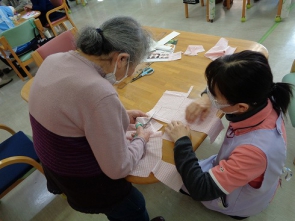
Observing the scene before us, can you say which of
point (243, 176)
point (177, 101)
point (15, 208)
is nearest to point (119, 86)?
point (177, 101)

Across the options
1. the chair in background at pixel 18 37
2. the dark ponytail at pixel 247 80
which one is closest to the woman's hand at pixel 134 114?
the dark ponytail at pixel 247 80

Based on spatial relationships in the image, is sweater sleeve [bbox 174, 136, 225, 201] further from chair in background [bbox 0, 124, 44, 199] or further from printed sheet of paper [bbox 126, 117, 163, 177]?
chair in background [bbox 0, 124, 44, 199]

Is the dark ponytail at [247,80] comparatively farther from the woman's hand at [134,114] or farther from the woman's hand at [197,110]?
the woman's hand at [134,114]

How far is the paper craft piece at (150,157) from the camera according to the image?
2.88ft

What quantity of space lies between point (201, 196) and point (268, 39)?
2868mm

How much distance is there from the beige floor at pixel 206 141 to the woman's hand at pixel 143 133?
529 mm

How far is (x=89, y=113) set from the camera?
2.19 feet

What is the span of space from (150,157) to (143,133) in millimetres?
126

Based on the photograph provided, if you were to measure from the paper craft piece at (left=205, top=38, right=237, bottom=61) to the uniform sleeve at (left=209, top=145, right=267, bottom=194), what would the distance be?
788 millimetres

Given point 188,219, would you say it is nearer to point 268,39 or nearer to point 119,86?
point 119,86

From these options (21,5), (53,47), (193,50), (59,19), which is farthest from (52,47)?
(21,5)

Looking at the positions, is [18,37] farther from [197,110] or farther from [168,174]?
[168,174]

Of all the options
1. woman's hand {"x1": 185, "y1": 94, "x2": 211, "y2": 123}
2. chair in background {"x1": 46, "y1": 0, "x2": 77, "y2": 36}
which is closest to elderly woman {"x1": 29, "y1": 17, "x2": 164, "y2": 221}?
woman's hand {"x1": 185, "y1": 94, "x2": 211, "y2": 123}

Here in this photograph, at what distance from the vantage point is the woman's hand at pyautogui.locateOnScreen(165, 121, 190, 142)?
3.10 ft
